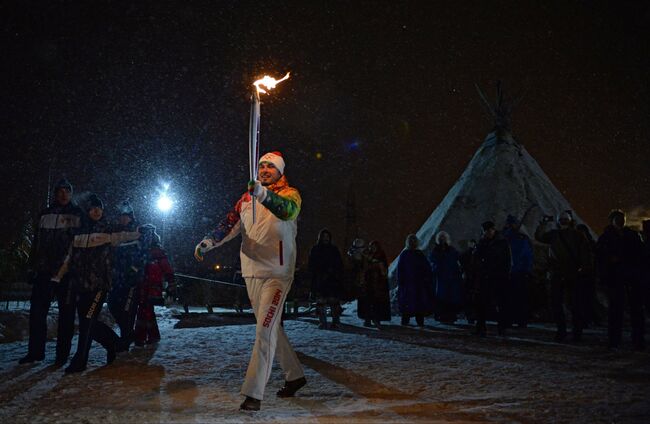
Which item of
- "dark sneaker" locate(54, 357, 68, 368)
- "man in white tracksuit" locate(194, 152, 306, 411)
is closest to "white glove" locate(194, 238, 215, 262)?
"man in white tracksuit" locate(194, 152, 306, 411)

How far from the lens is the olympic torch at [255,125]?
3.95 metres

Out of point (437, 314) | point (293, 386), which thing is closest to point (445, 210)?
point (437, 314)

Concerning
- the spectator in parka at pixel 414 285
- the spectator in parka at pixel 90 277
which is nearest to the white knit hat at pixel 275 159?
the spectator in parka at pixel 90 277

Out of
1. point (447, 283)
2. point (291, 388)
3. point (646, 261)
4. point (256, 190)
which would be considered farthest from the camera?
point (447, 283)

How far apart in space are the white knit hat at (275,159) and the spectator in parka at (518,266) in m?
7.66

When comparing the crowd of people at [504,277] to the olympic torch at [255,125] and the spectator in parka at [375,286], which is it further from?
the olympic torch at [255,125]

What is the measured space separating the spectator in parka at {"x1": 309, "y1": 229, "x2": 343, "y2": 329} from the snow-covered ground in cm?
237

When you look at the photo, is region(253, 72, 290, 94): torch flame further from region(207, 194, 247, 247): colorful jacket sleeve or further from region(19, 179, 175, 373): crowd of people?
region(19, 179, 175, 373): crowd of people

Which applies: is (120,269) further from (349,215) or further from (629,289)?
(349,215)

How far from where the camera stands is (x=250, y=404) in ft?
12.0

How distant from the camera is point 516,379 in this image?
15.7ft

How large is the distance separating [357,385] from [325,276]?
18.0 ft

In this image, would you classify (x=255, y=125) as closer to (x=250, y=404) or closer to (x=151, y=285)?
(x=250, y=404)

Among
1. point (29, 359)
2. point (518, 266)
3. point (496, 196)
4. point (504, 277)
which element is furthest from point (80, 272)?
point (496, 196)
